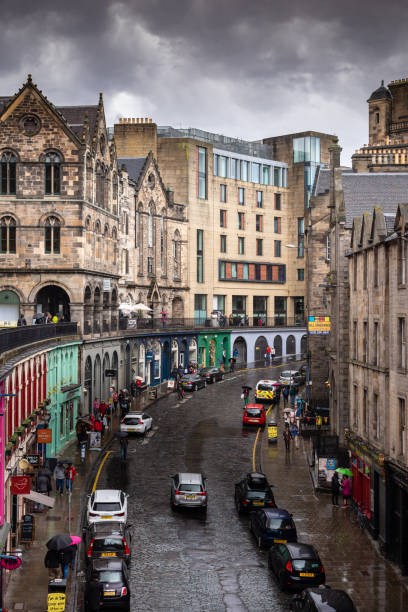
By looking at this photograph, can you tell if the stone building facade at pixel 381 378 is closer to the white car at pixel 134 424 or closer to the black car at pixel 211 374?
the white car at pixel 134 424

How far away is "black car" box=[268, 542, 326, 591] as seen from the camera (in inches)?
1039

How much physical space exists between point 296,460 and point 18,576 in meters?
22.9

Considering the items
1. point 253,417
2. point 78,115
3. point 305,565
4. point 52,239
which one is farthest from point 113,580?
point 78,115

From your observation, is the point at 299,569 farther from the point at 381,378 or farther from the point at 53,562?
the point at 381,378

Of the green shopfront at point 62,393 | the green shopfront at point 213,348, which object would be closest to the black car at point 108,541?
the green shopfront at point 62,393

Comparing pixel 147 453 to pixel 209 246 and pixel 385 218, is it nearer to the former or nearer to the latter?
pixel 385 218

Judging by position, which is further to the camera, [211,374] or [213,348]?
[213,348]

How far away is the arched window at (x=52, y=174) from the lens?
5578cm

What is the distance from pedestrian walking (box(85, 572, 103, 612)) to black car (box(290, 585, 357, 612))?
5.82 meters

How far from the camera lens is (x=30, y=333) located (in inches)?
1566

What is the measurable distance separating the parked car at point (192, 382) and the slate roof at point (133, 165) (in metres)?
21.5

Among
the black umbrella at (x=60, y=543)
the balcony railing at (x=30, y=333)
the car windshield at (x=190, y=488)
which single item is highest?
the balcony railing at (x=30, y=333)

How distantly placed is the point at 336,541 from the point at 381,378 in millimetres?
6693

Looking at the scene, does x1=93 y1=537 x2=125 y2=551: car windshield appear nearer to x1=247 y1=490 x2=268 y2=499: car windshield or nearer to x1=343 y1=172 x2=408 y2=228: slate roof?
x1=247 y1=490 x2=268 y2=499: car windshield
